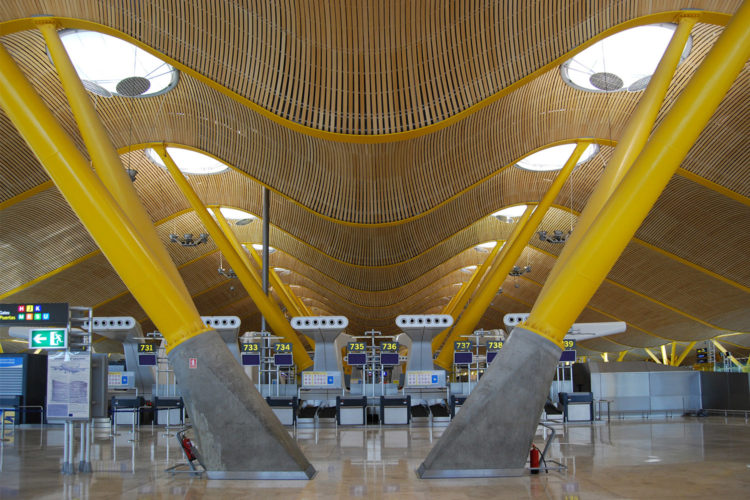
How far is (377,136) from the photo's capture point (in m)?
17.7

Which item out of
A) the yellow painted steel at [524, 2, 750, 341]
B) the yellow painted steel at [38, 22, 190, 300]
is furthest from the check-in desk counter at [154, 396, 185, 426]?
the yellow painted steel at [524, 2, 750, 341]

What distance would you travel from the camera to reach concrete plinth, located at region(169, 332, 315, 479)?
397 inches

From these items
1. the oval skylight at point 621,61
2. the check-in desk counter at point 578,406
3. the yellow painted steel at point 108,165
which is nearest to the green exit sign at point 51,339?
the yellow painted steel at point 108,165

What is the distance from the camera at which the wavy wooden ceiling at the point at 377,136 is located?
15742mm

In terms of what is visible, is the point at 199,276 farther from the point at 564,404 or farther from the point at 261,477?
the point at 261,477

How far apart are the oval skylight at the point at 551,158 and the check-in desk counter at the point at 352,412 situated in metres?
13.3

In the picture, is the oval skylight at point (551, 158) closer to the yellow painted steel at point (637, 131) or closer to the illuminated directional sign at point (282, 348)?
the illuminated directional sign at point (282, 348)

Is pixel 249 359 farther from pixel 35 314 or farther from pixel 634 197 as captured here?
pixel 634 197

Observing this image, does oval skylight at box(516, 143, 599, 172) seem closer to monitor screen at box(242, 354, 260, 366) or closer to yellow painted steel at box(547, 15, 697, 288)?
monitor screen at box(242, 354, 260, 366)

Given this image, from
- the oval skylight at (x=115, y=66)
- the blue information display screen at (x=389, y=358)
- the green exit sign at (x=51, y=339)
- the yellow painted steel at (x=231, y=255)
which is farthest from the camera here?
the yellow painted steel at (x=231, y=255)

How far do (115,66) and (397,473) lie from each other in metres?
16.1

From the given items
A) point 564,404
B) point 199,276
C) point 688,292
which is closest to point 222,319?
point 564,404

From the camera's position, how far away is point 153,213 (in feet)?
107

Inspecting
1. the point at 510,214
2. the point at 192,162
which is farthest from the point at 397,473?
the point at 510,214
